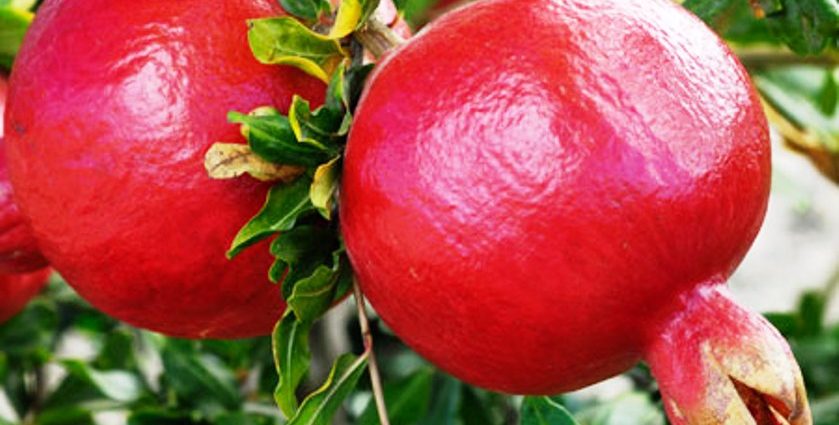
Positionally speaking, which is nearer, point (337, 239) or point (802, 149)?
point (337, 239)

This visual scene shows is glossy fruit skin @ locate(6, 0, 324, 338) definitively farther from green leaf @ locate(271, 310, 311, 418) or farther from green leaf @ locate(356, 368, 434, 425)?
green leaf @ locate(356, 368, 434, 425)

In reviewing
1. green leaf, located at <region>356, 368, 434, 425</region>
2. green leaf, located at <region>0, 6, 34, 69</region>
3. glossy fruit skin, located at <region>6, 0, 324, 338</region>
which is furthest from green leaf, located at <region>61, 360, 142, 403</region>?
glossy fruit skin, located at <region>6, 0, 324, 338</region>

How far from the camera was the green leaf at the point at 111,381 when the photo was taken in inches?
60.9

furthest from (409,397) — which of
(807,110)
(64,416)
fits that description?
(807,110)

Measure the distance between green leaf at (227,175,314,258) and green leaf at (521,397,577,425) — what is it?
288mm

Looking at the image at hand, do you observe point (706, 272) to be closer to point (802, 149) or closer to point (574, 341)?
point (574, 341)

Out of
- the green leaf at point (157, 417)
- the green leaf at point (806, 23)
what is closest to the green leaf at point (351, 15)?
the green leaf at point (806, 23)

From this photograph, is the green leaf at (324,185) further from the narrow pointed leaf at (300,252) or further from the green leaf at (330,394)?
the green leaf at (330,394)

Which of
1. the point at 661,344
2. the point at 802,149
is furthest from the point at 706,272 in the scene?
the point at 802,149

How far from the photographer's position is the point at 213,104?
942 mm

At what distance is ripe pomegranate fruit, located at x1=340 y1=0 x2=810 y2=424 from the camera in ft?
2.70

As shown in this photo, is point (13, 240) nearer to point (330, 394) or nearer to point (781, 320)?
point (330, 394)

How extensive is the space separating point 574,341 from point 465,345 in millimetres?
71

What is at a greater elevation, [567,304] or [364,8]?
[364,8]
